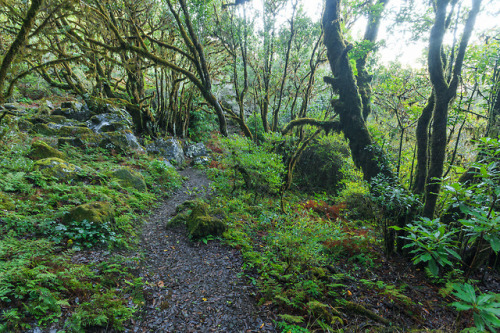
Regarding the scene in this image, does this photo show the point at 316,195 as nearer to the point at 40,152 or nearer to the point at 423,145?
the point at 423,145

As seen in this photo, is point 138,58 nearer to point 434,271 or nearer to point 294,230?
point 294,230

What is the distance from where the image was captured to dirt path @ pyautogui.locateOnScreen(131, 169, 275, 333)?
342 centimetres

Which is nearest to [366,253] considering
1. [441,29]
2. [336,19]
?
[441,29]

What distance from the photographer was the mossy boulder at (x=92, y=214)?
4590 millimetres

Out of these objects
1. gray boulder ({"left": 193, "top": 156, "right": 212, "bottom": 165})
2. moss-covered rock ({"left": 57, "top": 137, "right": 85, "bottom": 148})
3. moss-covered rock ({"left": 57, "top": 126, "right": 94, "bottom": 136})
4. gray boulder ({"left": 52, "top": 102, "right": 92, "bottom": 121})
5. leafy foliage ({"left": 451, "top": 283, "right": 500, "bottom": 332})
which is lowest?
leafy foliage ({"left": 451, "top": 283, "right": 500, "bottom": 332})

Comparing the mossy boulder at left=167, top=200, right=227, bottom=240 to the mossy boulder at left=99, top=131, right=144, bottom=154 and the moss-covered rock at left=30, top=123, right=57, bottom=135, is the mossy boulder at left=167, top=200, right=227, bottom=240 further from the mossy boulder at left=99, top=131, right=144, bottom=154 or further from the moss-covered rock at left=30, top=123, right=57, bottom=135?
the moss-covered rock at left=30, top=123, right=57, bottom=135

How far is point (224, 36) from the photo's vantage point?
12102 millimetres

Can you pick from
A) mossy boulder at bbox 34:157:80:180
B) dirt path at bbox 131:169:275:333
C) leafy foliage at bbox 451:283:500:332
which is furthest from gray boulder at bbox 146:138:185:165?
leafy foliage at bbox 451:283:500:332

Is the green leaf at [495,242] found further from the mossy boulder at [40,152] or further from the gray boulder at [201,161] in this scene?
the gray boulder at [201,161]

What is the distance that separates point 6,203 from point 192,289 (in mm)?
4161

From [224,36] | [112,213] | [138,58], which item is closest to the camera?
[112,213]

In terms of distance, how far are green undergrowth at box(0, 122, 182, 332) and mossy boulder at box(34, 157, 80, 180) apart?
11 centimetres

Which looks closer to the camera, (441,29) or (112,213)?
(441,29)

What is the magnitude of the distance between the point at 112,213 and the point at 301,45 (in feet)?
41.9
